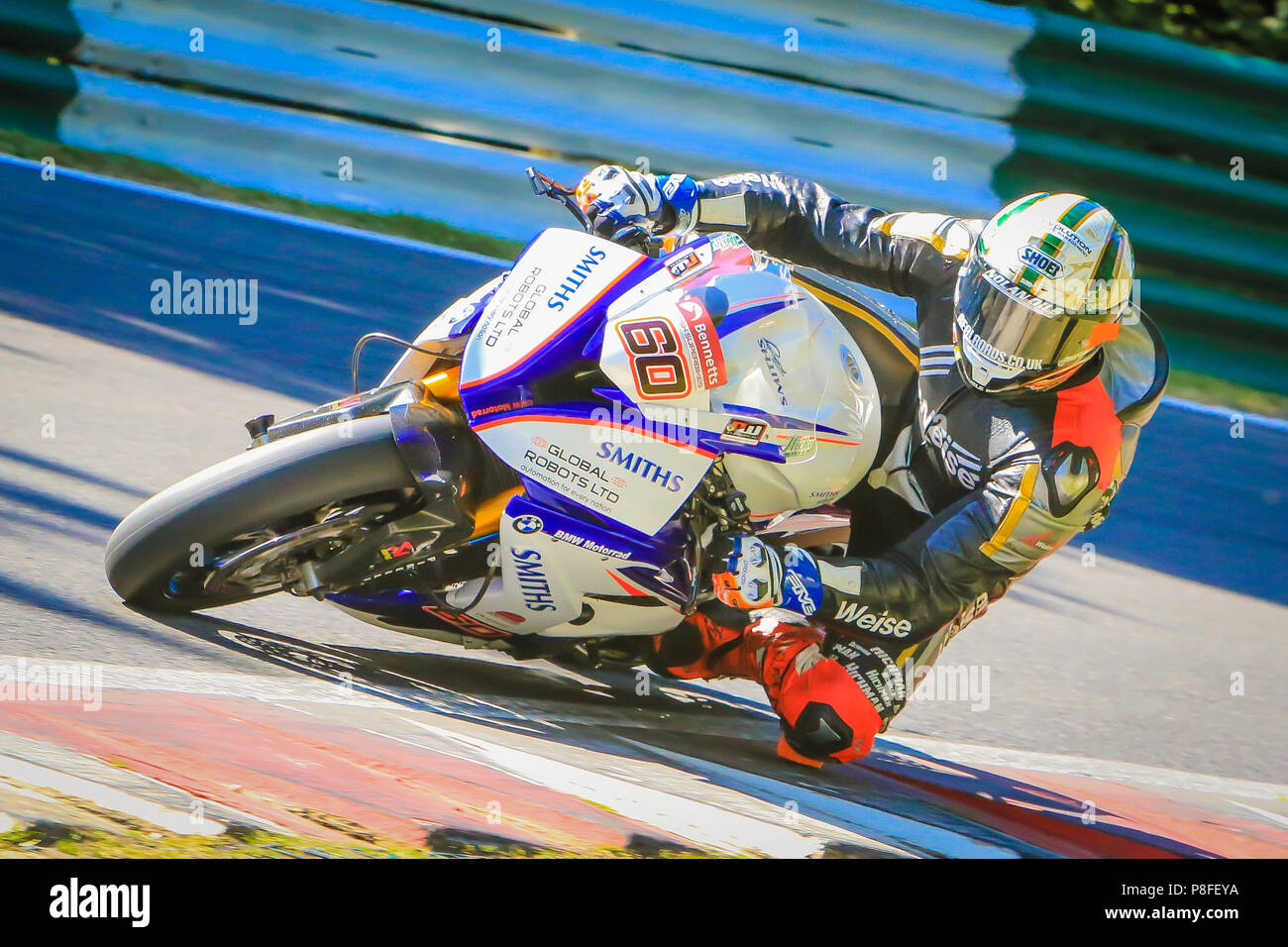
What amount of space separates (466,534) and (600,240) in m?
0.75

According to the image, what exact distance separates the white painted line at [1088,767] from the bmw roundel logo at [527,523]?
141cm

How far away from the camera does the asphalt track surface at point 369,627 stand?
338cm

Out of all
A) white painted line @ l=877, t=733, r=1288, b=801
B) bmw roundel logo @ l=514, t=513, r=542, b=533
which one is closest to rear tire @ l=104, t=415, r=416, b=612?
bmw roundel logo @ l=514, t=513, r=542, b=533

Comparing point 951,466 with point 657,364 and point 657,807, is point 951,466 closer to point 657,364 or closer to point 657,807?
point 657,364

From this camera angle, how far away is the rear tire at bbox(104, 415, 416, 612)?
9.52 feet

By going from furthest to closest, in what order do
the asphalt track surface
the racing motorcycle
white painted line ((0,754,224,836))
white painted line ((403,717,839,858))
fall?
the asphalt track surface
the racing motorcycle
white painted line ((403,717,839,858))
white painted line ((0,754,224,836))

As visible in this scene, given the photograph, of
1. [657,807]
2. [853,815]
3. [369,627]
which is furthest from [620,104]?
[657,807]

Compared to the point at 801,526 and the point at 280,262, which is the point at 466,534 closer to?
the point at 801,526

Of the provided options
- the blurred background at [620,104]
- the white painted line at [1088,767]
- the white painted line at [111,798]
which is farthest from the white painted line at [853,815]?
the blurred background at [620,104]

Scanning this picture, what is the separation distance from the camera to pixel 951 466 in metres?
3.40

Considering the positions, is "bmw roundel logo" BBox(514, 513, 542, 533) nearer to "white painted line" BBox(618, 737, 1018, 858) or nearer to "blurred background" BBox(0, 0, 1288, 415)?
"white painted line" BBox(618, 737, 1018, 858)

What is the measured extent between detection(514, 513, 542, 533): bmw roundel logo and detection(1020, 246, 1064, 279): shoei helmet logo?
1.28m

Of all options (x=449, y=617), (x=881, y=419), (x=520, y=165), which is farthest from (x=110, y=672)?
(x=520, y=165)

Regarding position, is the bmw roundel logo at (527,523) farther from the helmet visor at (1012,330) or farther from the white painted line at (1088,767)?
the white painted line at (1088,767)
